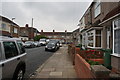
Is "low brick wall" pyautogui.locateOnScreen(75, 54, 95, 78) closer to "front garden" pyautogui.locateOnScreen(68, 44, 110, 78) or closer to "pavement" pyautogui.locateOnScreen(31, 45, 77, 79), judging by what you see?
"front garden" pyautogui.locateOnScreen(68, 44, 110, 78)

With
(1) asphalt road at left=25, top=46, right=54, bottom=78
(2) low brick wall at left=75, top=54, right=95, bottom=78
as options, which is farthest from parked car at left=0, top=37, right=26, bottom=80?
(2) low brick wall at left=75, top=54, right=95, bottom=78

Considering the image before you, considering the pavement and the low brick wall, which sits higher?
the low brick wall

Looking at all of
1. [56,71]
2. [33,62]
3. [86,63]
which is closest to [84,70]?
[86,63]

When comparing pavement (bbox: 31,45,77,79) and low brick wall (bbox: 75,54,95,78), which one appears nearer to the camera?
low brick wall (bbox: 75,54,95,78)

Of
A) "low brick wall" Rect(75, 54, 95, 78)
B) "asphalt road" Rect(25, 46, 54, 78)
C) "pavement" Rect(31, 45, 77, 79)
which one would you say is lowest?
"asphalt road" Rect(25, 46, 54, 78)

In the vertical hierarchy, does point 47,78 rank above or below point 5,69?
below

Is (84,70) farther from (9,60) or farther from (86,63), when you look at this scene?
(9,60)

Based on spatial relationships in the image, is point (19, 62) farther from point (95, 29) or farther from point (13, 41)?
point (95, 29)

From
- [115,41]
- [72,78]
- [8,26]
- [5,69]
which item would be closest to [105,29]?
[115,41]

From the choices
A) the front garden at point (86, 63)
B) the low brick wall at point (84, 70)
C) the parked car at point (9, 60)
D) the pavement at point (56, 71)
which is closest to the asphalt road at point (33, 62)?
the pavement at point (56, 71)

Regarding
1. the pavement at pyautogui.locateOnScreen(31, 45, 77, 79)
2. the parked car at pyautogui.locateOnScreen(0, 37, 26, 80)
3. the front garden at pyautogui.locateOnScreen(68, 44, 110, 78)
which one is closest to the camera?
the front garden at pyautogui.locateOnScreen(68, 44, 110, 78)

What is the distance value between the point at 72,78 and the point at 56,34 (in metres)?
84.2

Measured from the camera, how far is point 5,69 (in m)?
3.47

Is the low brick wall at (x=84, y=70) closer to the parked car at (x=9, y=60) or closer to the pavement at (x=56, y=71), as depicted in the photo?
the pavement at (x=56, y=71)
